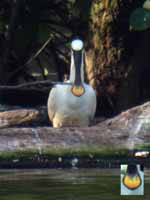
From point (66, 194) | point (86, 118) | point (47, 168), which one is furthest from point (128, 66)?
point (66, 194)

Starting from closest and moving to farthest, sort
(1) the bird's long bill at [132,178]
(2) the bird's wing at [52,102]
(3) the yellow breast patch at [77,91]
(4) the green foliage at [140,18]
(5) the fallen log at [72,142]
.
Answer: (1) the bird's long bill at [132,178] < (5) the fallen log at [72,142] < (3) the yellow breast patch at [77,91] < (2) the bird's wing at [52,102] < (4) the green foliage at [140,18]

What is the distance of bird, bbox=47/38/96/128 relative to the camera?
37.0 feet

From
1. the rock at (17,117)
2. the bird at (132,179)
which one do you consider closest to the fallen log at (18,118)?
the rock at (17,117)

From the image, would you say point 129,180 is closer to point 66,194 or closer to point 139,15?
point 66,194

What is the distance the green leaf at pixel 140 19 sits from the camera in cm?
Result: 1214

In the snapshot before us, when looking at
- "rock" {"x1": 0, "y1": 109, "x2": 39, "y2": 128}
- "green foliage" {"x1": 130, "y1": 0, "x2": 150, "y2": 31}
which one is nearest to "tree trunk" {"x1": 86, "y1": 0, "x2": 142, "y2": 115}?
"green foliage" {"x1": 130, "y1": 0, "x2": 150, "y2": 31}

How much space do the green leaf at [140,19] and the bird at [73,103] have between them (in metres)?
1.11

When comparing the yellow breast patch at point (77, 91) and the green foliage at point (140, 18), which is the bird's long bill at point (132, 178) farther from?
the green foliage at point (140, 18)

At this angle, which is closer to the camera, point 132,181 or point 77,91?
point 132,181

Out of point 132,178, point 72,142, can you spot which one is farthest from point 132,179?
point 72,142

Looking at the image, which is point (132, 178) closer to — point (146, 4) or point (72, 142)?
point (72, 142)

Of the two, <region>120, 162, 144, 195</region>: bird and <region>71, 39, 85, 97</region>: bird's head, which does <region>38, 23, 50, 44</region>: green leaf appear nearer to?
<region>71, 39, 85, 97</region>: bird's head

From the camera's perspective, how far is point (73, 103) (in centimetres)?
1134

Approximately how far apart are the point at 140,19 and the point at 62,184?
4.98 metres
